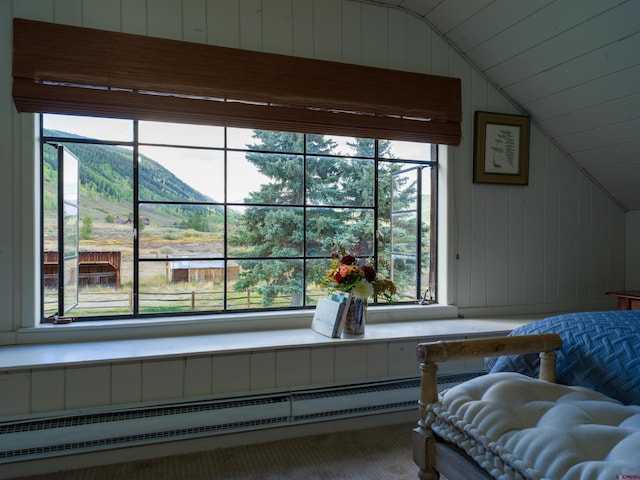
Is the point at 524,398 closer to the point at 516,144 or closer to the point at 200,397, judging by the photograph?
the point at 200,397

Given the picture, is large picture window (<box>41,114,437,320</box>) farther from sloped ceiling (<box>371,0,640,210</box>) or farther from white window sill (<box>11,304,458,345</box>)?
sloped ceiling (<box>371,0,640,210</box>)

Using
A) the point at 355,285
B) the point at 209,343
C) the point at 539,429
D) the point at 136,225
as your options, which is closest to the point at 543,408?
the point at 539,429

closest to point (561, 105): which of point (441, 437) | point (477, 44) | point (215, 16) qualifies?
point (477, 44)

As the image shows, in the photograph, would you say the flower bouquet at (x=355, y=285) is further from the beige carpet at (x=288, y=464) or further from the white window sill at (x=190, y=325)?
the beige carpet at (x=288, y=464)

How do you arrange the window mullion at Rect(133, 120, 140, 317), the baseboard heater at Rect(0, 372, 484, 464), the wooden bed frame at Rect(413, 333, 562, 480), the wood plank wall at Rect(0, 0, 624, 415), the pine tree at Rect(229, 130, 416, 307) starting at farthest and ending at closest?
the pine tree at Rect(229, 130, 416, 307)
the window mullion at Rect(133, 120, 140, 317)
the wood plank wall at Rect(0, 0, 624, 415)
the baseboard heater at Rect(0, 372, 484, 464)
the wooden bed frame at Rect(413, 333, 562, 480)

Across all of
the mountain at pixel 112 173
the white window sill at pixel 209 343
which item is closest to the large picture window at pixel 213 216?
the mountain at pixel 112 173

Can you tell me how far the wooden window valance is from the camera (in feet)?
6.87

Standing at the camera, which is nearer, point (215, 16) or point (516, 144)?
point (215, 16)

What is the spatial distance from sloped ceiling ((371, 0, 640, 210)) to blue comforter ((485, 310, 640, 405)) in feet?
4.88

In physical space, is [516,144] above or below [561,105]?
below

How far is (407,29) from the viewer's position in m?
2.77

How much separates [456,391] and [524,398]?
7.3 inches

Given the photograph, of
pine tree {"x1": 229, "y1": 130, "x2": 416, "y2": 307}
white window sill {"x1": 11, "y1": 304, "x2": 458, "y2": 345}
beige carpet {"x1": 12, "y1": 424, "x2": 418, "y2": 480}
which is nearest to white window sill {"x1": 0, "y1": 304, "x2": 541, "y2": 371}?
white window sill {"x1": 11, "y1": 304, "x2": 458, "y2": 345}

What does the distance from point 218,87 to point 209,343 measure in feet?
4.53
